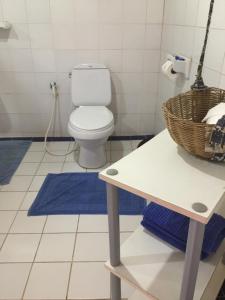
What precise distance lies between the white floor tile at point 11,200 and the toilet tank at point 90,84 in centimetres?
90

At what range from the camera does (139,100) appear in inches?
98.3

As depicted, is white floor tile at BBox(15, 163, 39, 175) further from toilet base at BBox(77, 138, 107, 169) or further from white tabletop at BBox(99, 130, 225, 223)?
white tabletop at BBox(99, 130, 225, 223)

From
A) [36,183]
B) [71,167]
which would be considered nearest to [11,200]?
[36,183]

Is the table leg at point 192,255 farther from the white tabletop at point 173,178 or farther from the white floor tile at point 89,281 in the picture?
the white floor tile at point 89,281

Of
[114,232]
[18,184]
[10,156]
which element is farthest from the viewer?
[10,156]

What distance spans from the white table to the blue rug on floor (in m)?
1.42

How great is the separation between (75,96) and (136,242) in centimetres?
157

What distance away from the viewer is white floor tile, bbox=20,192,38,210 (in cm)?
179

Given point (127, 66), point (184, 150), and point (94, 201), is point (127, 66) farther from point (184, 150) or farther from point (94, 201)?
point (184, 150)

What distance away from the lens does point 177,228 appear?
96 cm

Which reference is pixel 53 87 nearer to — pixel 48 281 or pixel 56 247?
pixel 56 247

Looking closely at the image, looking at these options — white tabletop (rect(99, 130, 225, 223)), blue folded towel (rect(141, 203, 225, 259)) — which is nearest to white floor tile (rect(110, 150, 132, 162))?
blue folded towel (rect(141, 203, 225, 259))

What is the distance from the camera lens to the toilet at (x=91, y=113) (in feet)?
6.34

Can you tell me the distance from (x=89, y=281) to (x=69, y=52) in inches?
70.0
